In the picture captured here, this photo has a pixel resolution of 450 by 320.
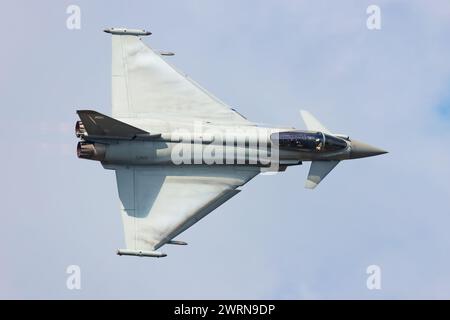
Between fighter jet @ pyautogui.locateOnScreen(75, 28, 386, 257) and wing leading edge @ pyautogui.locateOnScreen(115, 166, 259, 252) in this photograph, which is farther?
fighter jet @ pyautogui.locateOnScreen(75, 28, 386, 257)

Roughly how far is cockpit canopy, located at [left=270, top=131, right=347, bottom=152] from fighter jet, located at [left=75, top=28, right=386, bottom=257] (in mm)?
33

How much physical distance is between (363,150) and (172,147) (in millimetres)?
6524

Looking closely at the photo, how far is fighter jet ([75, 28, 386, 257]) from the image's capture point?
38.1m

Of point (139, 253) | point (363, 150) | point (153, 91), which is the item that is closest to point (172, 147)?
point (153, 91)

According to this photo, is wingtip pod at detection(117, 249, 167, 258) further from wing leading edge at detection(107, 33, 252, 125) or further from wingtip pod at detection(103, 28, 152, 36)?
wingtip pod at detection(103, 28, 152, 36)

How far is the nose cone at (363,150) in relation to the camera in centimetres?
3944

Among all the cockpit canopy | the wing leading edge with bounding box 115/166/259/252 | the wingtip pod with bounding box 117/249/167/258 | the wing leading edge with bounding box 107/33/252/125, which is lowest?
the wingtip pod with bounding box 117/249/167/258

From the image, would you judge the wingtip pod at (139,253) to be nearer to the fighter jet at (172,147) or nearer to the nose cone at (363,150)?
the fighter jet at (172,147)

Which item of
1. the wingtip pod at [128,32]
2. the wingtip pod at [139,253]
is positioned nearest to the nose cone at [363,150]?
the wingtip pod at [139,253]

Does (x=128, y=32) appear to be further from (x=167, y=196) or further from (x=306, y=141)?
(x=306, y=141)

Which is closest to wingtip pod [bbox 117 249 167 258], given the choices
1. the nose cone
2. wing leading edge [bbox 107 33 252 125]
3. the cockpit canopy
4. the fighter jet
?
the fighter jet

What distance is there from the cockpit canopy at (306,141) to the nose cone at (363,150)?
524mm

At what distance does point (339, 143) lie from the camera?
39344 mm

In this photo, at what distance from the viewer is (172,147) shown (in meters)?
38.4
